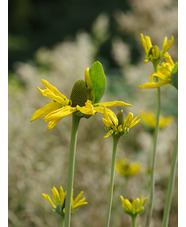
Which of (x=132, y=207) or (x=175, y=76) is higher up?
(x=175, y=76)

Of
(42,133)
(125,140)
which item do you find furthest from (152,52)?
(125,140)

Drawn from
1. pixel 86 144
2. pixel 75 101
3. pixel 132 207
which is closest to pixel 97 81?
pixel 75 101

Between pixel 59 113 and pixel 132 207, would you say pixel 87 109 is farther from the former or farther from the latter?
pixel 132 207

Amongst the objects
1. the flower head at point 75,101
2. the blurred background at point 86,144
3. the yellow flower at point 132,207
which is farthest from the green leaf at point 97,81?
the blurred background at point 86,144

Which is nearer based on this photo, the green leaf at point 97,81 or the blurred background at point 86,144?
the green leaf at point 97,81

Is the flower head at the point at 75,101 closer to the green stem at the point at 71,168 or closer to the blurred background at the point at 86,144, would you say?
the green stem at the point at 71,168

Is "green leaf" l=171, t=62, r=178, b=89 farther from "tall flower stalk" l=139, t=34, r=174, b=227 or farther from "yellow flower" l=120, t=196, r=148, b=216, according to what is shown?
"yellow flower" l=120, t=196, r=148, b=216
